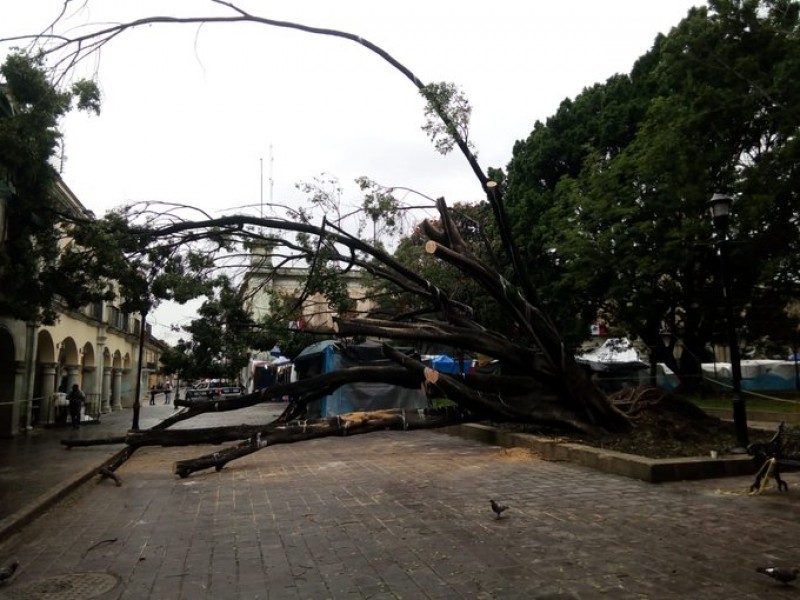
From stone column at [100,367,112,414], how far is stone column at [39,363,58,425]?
9.14 m

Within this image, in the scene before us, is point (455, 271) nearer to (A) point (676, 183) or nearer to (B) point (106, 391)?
(A) point (676, 183)

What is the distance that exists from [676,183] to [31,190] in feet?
43.7

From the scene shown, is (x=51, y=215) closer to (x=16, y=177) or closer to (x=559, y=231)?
(x=16, y=177)

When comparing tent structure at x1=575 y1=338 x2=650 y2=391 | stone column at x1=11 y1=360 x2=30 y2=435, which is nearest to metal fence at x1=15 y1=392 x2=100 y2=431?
stone column at x1=11 y1=360 x2=30 y2=435

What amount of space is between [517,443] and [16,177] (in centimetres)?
1089

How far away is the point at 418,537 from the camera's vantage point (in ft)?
19.2

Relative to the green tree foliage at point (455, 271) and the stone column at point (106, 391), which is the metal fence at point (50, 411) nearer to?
the stone column at point (106, 391)

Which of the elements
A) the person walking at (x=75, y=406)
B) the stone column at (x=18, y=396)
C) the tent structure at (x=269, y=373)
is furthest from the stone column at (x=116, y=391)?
the stone column at (x=18, y=396)

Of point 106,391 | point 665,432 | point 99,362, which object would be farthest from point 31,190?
point 106,391

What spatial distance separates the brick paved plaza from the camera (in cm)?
454

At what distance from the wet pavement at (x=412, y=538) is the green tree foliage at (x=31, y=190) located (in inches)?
201

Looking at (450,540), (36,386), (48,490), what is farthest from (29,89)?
(36,386)

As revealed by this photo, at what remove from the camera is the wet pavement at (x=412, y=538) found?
14.9ft

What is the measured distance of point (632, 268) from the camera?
757 inches
